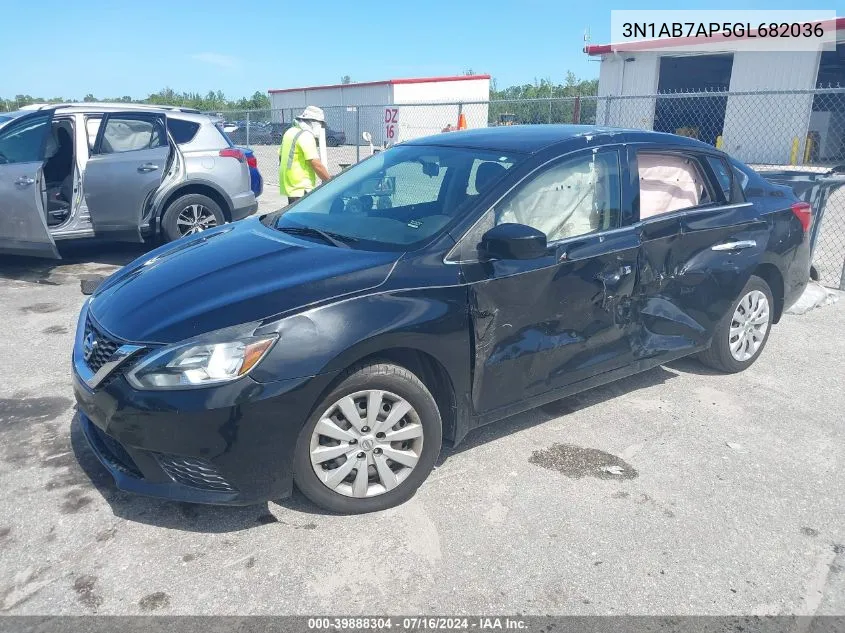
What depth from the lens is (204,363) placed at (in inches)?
109

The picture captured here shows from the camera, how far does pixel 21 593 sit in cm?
262

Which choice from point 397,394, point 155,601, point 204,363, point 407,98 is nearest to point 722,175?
point 397,394

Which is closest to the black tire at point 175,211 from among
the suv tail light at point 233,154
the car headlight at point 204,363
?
the suv tail light at point 233,154

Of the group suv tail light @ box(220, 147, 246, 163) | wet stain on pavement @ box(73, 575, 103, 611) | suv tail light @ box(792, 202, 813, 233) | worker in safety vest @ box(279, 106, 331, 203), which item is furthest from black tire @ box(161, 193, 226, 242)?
suv tail light @ box(792, 202, 813, 233)

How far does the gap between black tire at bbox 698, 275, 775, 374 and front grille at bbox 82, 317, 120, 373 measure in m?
3.69

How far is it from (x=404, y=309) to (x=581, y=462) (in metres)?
1.39

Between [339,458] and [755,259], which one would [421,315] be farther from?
[755,259]

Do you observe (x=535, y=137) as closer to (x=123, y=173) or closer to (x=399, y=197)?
(x=399, y=197)

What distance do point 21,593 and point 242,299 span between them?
4.54 ft

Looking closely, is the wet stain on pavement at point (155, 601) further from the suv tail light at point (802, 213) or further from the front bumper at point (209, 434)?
the suv tail light at point (802, 213)

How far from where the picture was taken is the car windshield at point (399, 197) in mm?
3477

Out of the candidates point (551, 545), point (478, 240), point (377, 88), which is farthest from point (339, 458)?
point (377, 88)

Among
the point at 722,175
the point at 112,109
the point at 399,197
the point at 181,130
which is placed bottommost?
the point at 399,197

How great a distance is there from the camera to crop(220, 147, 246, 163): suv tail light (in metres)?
8.20
